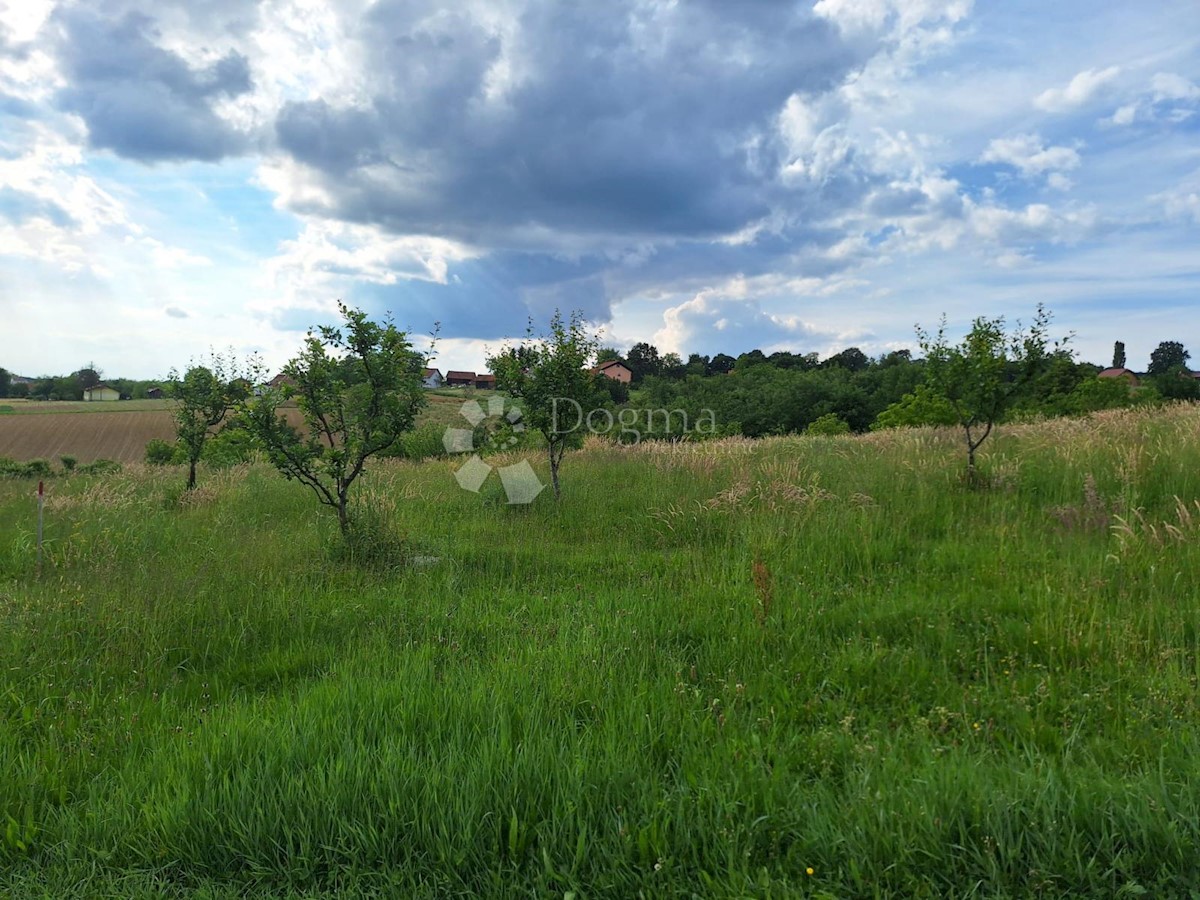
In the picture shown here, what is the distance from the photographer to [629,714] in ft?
10.4

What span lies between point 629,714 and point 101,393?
335ft

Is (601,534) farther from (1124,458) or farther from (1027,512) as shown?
(1124,458)

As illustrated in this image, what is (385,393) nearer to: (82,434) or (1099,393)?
(82,434)

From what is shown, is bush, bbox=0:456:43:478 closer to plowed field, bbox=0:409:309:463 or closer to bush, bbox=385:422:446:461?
plowed field, bbox=0:409:309:463

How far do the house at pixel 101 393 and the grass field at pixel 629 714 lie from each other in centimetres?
9246

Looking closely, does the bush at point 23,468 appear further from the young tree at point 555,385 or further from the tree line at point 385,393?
the young tree at point 555,385

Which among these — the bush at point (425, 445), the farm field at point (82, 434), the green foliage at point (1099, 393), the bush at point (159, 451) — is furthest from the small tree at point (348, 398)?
the green foliage at point (1099, 393)

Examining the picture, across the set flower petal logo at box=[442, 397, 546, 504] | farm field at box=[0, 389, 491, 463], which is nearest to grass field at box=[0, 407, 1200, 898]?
flower petal logo at box=[442, 397, 546, 504]

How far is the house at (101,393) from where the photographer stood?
259 feet

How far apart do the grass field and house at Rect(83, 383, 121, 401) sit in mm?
92459

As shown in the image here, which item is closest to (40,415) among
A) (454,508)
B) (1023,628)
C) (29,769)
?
(454,508)

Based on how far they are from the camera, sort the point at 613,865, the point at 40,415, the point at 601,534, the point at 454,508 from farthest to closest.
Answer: the point at 40,415 < the point at 454,508 < the point at 601,534 < the point at 613,865

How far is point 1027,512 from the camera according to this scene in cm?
716

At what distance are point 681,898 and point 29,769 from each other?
3273 millimetres
